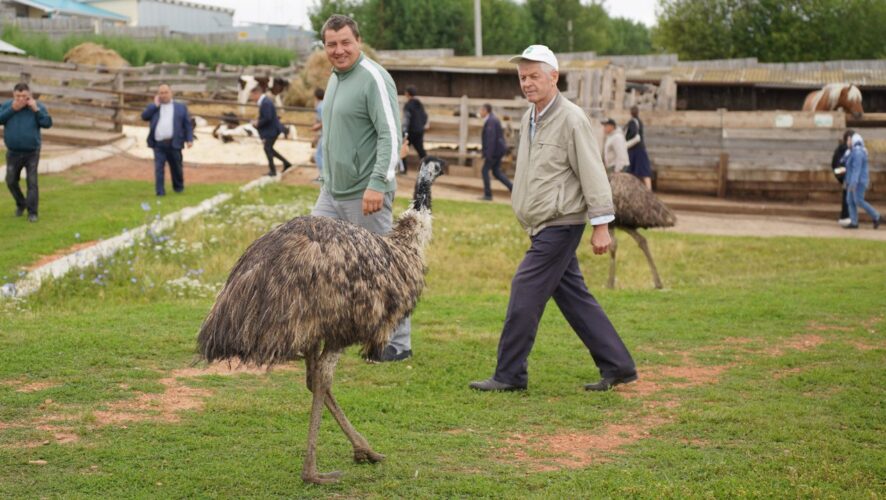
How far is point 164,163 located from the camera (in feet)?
71.8

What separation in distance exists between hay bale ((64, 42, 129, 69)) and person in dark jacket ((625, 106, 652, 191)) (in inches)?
1224

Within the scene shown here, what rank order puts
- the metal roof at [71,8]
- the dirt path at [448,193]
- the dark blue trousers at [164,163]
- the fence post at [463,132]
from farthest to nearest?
1. the metal roof at [71,8]
2. the fence post at [463,132]
3. the dirt path at [448,193]
4. the dark blue trousers at [164,163]

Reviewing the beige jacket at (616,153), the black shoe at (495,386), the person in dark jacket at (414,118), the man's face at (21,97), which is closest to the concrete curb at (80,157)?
the man's face at (21,97)

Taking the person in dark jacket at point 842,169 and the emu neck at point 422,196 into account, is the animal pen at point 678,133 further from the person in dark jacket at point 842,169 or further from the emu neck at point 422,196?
the emu neck at point 422,196

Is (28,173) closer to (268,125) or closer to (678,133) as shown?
(268,125)

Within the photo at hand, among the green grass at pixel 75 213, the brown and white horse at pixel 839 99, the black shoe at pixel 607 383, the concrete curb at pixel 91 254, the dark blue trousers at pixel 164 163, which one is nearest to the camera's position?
the black shoe at pixel 607 383

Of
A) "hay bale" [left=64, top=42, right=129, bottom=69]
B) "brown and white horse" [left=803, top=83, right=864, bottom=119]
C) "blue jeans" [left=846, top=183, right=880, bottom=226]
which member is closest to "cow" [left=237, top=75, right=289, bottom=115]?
"hay bale" [left=64, top=42, right=129, bottom=69]

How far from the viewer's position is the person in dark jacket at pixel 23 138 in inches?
714

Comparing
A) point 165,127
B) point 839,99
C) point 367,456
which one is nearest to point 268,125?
point 165,127

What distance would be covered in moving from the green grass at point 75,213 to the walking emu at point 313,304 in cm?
841

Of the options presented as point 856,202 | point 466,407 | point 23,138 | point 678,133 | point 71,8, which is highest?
point 71,8

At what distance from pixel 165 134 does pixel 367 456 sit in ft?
53.9

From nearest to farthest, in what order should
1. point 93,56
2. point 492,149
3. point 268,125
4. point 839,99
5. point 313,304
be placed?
point 313,304, point 492,149, point 268,125, point 839,99, point 93,56

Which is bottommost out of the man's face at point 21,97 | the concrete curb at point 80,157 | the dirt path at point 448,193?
the dirt path at point 448,193
